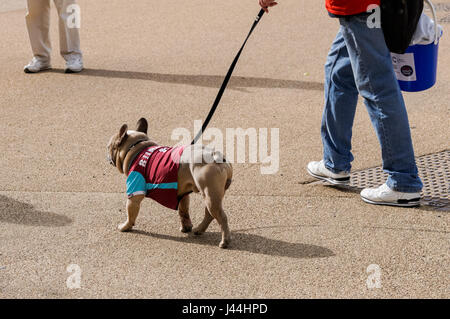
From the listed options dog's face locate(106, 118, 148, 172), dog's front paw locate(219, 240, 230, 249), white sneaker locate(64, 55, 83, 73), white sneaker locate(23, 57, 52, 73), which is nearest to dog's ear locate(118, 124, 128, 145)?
dog's face locate(106, 118, 148, 172)

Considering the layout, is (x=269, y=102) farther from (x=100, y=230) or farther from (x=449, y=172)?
(x=100, y=230)

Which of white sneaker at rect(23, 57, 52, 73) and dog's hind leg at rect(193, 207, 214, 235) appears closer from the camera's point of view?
dog's hind leg at rect(193, 207, 214, 235)

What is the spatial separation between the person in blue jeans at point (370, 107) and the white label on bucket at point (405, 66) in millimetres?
304

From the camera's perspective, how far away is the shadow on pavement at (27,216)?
190 inches

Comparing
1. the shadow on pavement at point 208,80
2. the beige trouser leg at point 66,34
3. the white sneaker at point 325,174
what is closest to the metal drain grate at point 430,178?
the white sneaker at point 325,174

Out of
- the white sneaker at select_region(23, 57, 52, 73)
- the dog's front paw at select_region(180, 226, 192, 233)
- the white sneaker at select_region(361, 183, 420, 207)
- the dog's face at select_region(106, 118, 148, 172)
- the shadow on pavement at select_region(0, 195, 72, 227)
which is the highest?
the dog's face at select_region(106, 118, 148, 172)

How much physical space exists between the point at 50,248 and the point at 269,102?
3467mm

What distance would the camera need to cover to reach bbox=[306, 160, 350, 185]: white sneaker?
210 inches

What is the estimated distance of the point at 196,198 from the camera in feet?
17.0

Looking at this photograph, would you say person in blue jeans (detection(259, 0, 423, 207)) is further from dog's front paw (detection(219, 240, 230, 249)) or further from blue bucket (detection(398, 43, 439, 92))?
dog's front paw (detection(219, 240, 230, 249))

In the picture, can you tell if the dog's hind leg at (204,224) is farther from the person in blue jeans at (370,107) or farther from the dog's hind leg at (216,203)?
the person in blue jeans at (370,107)

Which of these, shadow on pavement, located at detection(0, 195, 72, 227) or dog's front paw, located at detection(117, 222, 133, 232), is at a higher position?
dog's front paw, located at detection(117, 222, 133, 232)

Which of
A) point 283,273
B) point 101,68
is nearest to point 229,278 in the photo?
point 283,273

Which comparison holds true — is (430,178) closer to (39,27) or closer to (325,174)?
(325,174)
